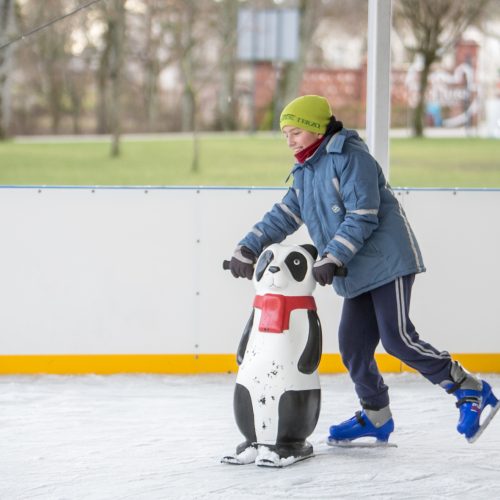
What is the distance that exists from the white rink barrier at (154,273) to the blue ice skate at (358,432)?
125 cm

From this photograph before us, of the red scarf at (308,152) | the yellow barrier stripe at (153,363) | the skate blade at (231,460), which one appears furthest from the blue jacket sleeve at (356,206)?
the yellow barrier stripe at (153,363)

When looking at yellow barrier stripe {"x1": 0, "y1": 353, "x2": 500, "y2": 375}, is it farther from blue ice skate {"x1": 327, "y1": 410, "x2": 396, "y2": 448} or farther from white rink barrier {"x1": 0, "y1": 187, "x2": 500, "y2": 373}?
blue ice skate {"x1": 327, "y1": 410, "x2": 396, "y2": 448}

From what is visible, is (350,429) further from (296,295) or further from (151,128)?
(151,128)

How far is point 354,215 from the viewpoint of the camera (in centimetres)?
309

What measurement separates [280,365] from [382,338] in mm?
329

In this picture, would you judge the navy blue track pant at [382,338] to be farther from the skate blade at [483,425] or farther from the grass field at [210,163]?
the grass field at [210,163]

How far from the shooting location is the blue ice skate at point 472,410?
3230 millimetres

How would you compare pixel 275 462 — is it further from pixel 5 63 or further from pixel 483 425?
pixel 5 63

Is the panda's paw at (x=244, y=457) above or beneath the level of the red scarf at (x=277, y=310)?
beneath

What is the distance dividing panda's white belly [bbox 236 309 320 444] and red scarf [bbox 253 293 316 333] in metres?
0.02

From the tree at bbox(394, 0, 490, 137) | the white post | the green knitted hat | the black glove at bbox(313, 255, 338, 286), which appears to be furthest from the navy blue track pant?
the tree at bbox(394, 0, 490, 137)

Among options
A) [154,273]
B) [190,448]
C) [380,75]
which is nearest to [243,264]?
[190,448]

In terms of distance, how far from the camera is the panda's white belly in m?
3.15

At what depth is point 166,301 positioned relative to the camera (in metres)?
4.71
